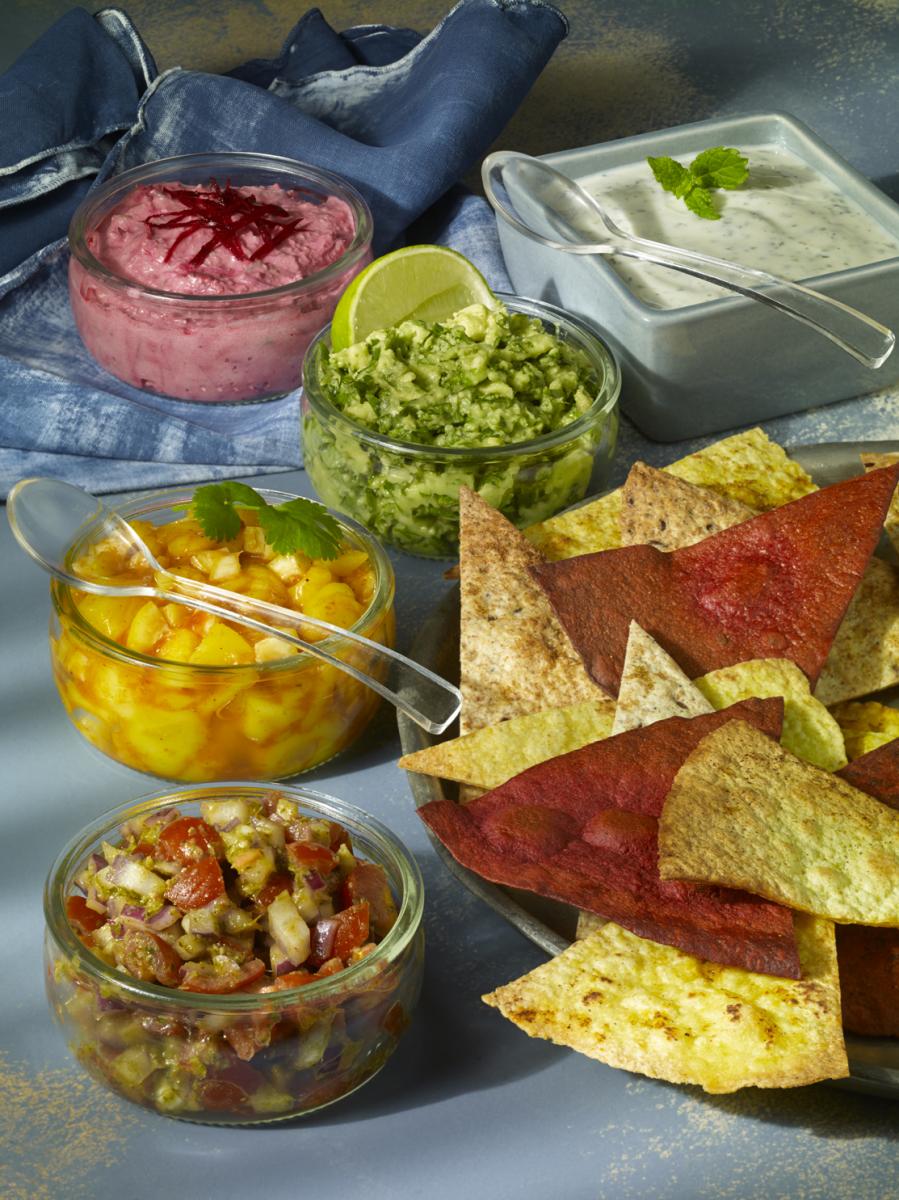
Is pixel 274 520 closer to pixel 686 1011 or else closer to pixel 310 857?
pixel 310 857

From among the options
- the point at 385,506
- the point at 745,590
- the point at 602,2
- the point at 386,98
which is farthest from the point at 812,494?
the point at 602,2

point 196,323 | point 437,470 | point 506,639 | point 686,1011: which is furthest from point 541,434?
point 686,1011

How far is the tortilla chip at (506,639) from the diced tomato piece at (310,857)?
30 cm

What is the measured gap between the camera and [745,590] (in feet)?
5.96

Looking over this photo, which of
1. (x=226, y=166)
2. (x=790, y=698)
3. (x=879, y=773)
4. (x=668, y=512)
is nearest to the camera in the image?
(x=879, y=773)

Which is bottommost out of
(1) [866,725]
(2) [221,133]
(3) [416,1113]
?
(3) [416,1113]

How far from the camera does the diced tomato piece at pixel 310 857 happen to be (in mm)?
1428

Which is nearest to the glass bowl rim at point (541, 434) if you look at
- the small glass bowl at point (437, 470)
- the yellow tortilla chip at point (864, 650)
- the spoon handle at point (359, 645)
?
the small glass bowl at point (437, 470)

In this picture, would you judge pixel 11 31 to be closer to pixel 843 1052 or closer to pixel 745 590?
pixel 745 590

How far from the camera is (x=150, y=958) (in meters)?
1.32

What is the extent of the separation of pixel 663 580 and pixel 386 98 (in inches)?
63.6

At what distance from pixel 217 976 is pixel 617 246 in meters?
1.47

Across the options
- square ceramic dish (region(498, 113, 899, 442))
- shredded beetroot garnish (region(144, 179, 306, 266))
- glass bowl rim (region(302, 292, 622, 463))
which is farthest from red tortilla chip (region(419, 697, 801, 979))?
shredded beetroot garnish (region(144, 179, 306, 266))

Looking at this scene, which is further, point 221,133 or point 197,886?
point 221,133
